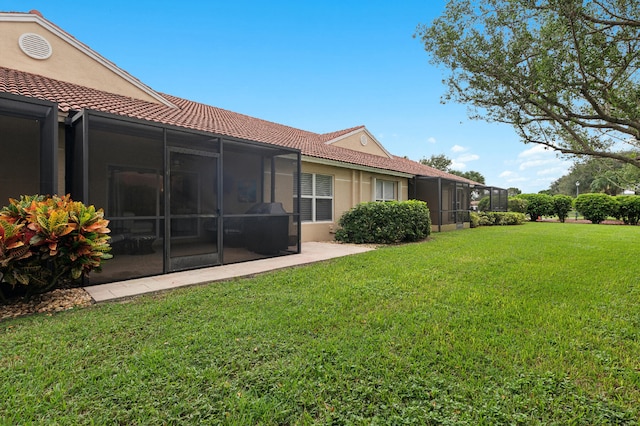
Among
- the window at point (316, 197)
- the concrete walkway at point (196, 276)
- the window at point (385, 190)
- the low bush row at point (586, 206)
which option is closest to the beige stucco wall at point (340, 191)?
the window at point (316, 197)

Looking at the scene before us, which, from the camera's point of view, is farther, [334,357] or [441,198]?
[441,198]

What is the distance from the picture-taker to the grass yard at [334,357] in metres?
2.18

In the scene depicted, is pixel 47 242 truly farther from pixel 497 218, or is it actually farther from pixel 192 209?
pixel 497 218

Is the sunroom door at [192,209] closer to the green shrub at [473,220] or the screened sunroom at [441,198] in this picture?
the screened sunroom at [441,198]

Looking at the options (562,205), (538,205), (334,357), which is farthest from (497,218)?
(334,357)

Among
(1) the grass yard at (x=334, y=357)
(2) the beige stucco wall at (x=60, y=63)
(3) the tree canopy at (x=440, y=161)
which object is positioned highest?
(3) the tree canopy at (x=440, y=161)

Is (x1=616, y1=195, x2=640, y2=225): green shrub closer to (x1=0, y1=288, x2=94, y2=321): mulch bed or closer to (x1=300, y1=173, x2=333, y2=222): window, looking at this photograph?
(x1=300, y1=173, x2=333, y2=222): window

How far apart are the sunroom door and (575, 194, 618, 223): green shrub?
2770cm

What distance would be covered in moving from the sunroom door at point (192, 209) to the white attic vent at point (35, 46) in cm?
563

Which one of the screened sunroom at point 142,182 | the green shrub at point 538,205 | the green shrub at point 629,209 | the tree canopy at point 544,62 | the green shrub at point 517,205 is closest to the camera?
the screened sunroom at point 142,182

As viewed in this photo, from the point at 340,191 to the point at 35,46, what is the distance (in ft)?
33.5

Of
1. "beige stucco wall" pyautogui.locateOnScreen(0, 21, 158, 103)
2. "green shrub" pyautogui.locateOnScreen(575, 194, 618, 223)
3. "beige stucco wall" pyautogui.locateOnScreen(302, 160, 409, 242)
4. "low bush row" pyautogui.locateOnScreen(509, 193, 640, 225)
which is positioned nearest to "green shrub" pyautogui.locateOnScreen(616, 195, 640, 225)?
"low bush row" pyautogui.locateOnScreen(509, 193, 640, 225)

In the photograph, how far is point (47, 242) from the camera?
4.14 meters

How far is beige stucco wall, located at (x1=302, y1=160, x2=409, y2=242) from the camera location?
11.6 m
